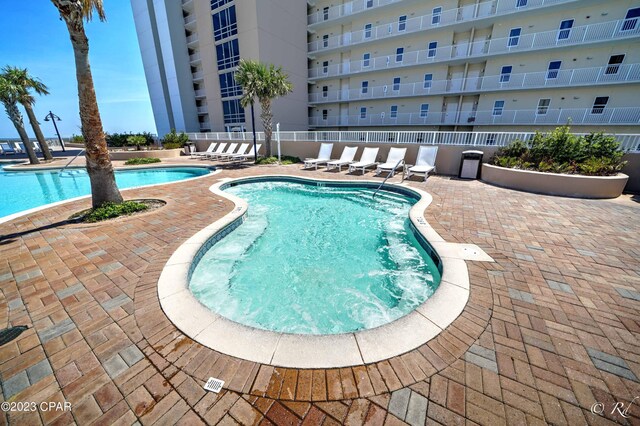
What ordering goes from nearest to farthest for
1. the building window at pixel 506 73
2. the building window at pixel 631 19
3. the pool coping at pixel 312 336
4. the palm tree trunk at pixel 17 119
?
the pool coping at pixel 312 336, the building window at pixel 631 19, the palm tree trunk at pixel 17 119, the building window at pixel 506 73

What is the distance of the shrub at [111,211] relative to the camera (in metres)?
5.39

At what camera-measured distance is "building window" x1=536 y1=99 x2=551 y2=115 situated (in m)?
16.2

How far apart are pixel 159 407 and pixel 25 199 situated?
1330 cm

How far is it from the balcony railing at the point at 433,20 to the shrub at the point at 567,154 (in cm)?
1324

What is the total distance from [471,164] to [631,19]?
51.0ft

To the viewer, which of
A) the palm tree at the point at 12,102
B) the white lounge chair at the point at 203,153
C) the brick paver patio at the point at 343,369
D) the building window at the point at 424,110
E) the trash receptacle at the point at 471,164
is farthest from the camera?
the building window at the point at 424,110

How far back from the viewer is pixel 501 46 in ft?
53.5

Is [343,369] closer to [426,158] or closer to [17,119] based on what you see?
[426,158]

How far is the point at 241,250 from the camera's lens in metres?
4.96

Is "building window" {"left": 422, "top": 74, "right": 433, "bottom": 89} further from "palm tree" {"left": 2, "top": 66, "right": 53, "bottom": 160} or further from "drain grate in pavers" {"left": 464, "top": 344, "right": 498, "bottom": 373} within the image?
"palm tree" {"left": 2, "top": 66, "right": 53, "bottom": 160}

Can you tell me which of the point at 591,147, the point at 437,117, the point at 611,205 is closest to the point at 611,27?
the point at 437,117

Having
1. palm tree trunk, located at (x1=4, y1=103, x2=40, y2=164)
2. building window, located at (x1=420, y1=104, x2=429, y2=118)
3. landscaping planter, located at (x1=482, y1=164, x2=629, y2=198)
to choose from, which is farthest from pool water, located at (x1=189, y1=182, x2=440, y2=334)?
palm tree trunk, located at (x1=4, y1=103, x2=40, y2=164)

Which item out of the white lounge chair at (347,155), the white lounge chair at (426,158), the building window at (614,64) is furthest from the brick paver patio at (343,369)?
the building window at (614,64)
